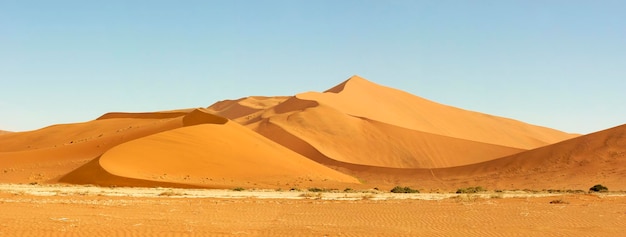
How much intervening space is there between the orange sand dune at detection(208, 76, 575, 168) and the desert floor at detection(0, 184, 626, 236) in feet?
134

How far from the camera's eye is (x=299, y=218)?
20.1m

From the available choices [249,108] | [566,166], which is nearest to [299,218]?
[566,166]

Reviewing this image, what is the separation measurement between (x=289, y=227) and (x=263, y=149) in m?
33.3

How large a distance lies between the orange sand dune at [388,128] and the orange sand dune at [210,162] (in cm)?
1659

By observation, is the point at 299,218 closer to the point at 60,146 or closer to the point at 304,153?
the point at 60,146

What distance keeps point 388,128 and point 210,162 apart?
3598 cm

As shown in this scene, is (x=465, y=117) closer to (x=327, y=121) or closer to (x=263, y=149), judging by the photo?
(x=327, y=121)

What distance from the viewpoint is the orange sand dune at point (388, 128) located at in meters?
70.1

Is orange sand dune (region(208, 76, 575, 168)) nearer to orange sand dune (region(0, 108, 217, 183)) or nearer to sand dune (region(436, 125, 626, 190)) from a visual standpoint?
sand dune (region(436, 125, 626, 190))

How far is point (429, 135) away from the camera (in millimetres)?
75500

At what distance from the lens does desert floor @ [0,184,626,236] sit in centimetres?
1569

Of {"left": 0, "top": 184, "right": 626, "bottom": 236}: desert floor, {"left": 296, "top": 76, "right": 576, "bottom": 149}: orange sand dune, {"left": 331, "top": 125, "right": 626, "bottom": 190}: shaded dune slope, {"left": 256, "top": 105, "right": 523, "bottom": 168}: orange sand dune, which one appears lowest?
{"left": 0, "top": 184, "right": 626, "bottom": 236}: desert floor

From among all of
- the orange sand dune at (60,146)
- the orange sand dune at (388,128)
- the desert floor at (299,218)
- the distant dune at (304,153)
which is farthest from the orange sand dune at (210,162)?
the orange sand dune at (388,128)

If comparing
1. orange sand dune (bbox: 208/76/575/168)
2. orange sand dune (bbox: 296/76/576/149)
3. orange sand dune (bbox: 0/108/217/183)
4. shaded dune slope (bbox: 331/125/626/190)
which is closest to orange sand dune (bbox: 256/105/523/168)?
orange sand dune (bbox: 208/76/575/168)
